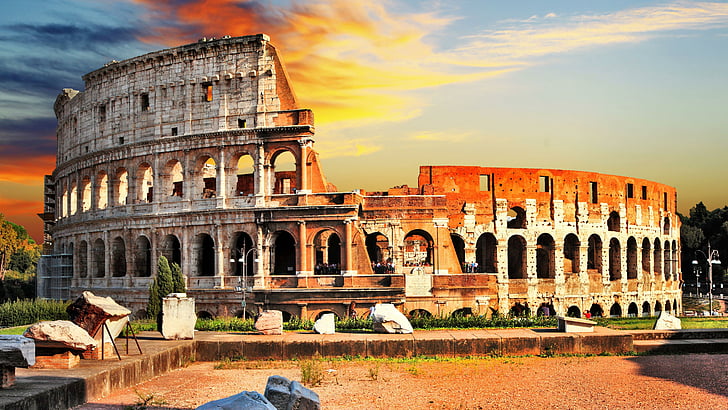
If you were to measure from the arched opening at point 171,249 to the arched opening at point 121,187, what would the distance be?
3.76 m

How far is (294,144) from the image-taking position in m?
32.8

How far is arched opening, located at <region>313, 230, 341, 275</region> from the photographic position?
34.4 m

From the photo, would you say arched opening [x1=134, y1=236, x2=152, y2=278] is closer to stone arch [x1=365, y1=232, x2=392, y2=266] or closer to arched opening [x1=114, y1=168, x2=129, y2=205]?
arched opening [x1=114, y1=168, x2=129, y2=205]

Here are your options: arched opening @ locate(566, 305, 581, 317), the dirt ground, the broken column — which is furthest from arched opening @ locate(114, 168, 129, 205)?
the broken column

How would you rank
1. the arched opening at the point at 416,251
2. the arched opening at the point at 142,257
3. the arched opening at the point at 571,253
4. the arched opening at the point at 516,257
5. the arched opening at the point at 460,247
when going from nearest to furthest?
1. the arched opening at the point at 142,257
2. the arched opening at the point at 460,247
3. the arched opening at the point at 516,257
4. the arched opening at the point at 416,251
5. the arched opening at the point at 571,253

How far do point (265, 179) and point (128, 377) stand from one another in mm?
21534

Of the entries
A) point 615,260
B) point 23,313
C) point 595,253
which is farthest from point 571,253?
point 23,313

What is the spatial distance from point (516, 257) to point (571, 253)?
3660mm

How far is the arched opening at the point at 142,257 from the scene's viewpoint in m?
36.2

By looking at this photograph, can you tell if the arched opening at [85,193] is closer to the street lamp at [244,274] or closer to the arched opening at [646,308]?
the street lamp at [244,274]

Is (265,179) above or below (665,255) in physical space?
above

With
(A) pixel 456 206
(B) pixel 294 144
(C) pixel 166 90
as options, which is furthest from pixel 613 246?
(C) pixel 166 90

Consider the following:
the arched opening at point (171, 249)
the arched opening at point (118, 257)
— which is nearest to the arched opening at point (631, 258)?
the arched opening at point (171, 249)

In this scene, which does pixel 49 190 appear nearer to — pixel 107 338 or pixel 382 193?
pixel 382 193
